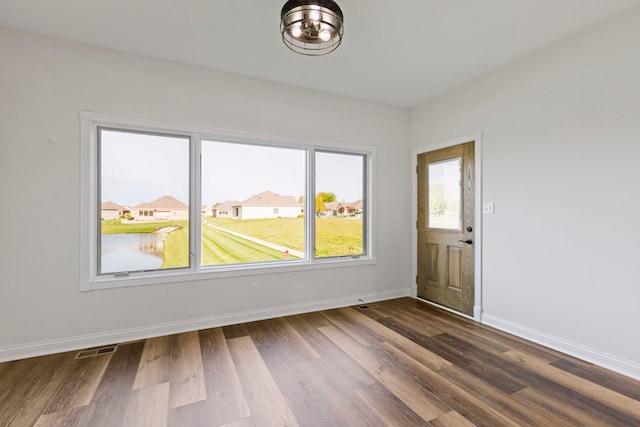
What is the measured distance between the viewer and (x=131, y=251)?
303cm

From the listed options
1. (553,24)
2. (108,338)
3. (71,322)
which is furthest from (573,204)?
(71,322)

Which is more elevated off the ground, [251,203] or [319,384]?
[251,203]

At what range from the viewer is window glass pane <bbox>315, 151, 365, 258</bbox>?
13.0 ft

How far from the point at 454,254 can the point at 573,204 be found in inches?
54.3

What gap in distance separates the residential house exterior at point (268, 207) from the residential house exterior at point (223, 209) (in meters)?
0.04

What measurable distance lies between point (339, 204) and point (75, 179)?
288 cm

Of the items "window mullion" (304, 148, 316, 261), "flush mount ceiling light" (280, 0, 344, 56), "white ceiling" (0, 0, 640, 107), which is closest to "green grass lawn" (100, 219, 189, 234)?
"window mullion" (304, 148, 316, 261)

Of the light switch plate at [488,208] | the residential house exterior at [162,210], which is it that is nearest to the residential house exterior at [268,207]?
the residential house exterior at [162,210]

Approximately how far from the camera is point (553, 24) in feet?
8.05

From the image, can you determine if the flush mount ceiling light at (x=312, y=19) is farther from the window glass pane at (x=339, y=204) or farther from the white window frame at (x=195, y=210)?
the window glass pane at (x=339, y=204)

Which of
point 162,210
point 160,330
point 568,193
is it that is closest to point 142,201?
point 162,210

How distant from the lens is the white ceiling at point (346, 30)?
225 centimetres

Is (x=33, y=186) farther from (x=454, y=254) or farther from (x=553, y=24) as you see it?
(x=553, y=24)

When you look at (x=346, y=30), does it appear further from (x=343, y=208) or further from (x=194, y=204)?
(x=194, y=204)
